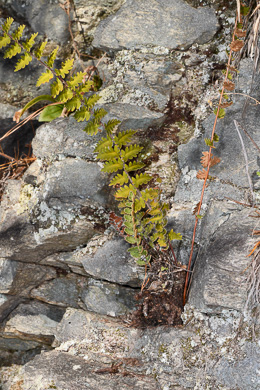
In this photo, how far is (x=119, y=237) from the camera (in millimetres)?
2748

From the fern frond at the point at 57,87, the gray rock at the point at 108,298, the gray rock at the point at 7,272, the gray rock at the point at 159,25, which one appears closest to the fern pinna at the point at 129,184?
the fern frond at the point at 57,87

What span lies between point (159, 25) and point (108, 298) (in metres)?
2.22

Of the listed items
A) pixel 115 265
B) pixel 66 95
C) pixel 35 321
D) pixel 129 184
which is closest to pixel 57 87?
pixel 66 95

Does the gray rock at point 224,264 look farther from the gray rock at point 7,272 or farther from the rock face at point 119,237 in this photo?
the gray rock at point 7,272

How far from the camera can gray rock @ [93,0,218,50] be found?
113 inches

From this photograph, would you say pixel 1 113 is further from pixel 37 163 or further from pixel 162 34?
pixel 162 34

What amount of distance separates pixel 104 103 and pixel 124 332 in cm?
177

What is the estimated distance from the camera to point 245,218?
233 centimetres

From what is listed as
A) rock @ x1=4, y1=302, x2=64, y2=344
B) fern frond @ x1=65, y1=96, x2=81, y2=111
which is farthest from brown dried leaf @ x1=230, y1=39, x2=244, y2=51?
rock @ x1=4, y1=302, x2=64, y2=344

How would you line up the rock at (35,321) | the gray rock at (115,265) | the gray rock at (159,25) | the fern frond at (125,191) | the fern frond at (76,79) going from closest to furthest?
the fern frond at (125,191), the fern frond at (76,79), the gray rock at (115,265), the gray rock at (159,25), the rock at (35,321)

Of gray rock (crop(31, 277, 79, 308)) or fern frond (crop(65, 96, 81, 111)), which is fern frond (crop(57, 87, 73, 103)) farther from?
gray rock (crop(31, 277, 79, 308))

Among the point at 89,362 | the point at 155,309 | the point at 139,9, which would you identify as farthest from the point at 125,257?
the point at 139,9

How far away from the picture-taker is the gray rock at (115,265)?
2.68 metres

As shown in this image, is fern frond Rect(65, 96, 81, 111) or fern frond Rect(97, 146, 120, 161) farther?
fern frond Rect(65, 96, 81, 111)
